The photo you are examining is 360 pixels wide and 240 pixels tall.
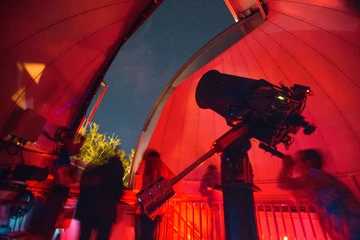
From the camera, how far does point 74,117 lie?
14.4ft

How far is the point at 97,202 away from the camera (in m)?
4.43

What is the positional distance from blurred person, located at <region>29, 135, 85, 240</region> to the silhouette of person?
40 cm

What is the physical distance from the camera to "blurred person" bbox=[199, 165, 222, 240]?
477 centimetres

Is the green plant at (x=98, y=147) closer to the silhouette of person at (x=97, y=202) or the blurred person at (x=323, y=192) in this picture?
the silhouette of person at (x=97, y=202)

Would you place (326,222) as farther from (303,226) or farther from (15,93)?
(15,93)

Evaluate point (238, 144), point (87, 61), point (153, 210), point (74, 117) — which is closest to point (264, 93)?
point (238, 144)

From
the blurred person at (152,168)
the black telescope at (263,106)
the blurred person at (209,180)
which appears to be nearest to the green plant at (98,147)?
the blurred person at (152,168)

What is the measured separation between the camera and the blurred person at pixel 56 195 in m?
3.60

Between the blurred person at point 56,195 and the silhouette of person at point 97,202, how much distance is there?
1.30 feet

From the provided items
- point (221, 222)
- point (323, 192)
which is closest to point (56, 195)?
point (221, 222)

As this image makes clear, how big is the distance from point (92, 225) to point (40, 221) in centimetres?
Result: 118

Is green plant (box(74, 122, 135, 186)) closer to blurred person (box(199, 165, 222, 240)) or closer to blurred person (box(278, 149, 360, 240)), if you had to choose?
blurred person (box(199, 165, 222, 240))

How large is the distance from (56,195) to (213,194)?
3896 millimetres

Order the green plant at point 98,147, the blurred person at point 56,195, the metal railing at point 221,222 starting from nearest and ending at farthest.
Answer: the blurred person at point 56,195
the metal railing at point 221,222
the green plant at point 98,147
